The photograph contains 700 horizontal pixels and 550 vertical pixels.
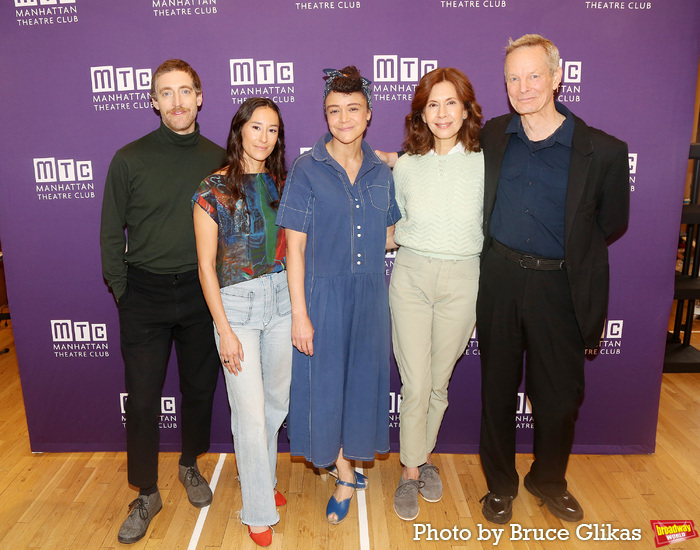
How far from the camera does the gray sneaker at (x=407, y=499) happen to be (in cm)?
255

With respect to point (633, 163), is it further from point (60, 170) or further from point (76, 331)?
point (76, 331)

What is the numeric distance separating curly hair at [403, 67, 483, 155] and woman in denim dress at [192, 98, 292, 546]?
0.59 metres

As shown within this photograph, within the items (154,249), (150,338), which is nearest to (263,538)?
(150,338)

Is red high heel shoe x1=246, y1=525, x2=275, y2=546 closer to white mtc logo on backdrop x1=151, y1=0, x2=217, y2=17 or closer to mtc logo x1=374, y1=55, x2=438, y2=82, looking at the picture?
mtc logo x1=374, y1=55, x2=438, y2=82

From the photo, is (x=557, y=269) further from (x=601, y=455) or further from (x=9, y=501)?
(x=9, y=501)

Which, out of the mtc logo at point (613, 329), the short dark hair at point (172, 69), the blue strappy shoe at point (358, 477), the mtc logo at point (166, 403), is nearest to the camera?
the short dark hair at point (172, 69)

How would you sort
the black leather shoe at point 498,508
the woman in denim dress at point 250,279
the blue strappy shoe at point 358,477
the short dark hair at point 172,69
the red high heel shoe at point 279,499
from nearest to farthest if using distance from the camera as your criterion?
the woman in denim dress at point 250,279
the short dark hair at point 172,69
the black leather shoe at point 498,508
the red high heel shoe at point 279,499
the blue strappy shoe at point 358,477

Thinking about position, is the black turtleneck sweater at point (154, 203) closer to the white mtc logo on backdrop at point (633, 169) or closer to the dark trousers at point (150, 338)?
the dark trousers at point (150, 338)

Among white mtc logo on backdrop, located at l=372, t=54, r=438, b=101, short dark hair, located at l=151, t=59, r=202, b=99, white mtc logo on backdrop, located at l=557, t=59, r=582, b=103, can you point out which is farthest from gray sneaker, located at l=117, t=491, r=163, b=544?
white mtc logo on backdrop, located at l=557, t=59, r=582, b=103

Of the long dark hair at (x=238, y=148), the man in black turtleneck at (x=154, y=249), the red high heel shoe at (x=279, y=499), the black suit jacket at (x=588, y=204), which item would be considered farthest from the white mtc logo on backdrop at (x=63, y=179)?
the black suit jacket at (x=588, y=204)

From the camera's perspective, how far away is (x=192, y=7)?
2666 mm

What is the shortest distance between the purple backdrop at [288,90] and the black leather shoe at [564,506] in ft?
2.41

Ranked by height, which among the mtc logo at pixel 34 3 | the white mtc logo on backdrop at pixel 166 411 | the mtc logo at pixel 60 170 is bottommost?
the white mtc logo on backdrop at pixel 166 411

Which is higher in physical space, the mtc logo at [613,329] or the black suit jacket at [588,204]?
the black suit jacket at [588,204]
